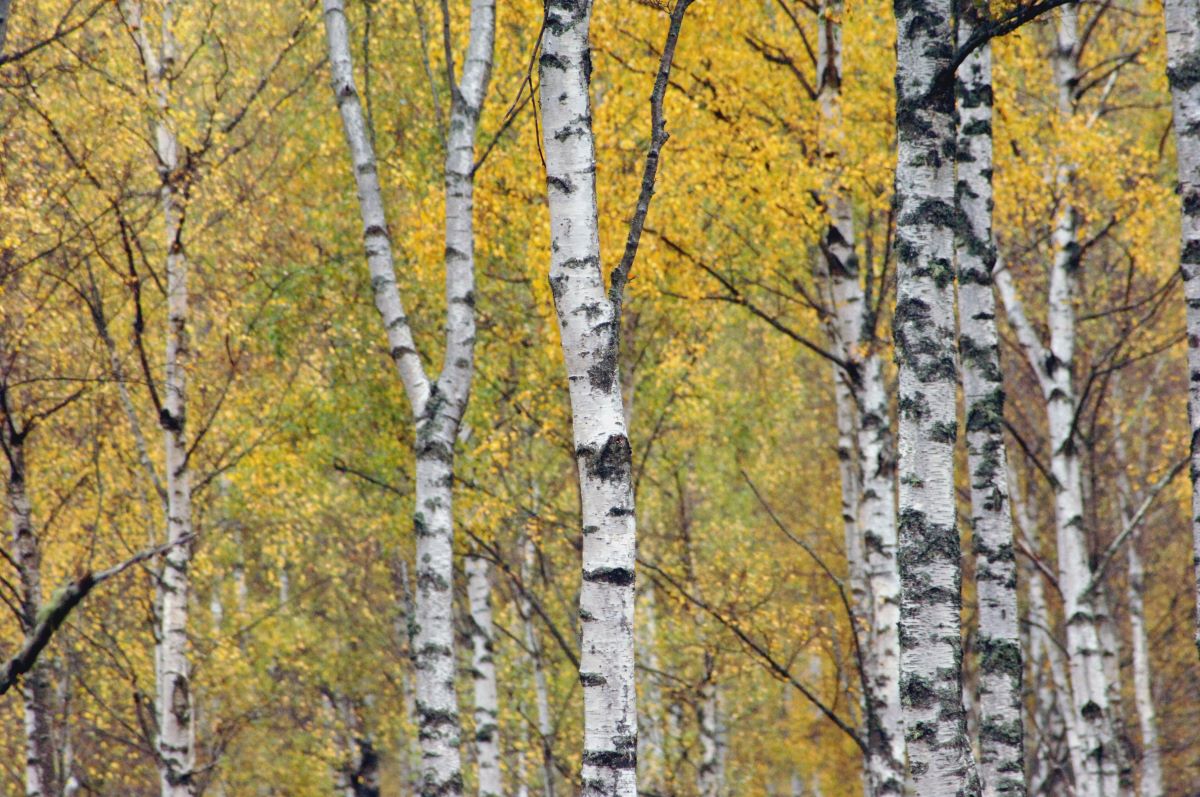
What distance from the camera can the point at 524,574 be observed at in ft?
48.8

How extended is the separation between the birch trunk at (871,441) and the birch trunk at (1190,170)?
8.57ft

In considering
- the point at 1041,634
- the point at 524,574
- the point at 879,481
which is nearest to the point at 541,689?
the point at 524,574

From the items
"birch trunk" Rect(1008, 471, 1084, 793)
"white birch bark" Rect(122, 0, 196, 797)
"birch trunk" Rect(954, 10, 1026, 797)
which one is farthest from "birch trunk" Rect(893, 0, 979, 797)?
"birch trunk" Rect(1008, 471, 1084, 793)

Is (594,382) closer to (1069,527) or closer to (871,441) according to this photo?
(871,441)

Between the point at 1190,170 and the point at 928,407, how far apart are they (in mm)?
2097

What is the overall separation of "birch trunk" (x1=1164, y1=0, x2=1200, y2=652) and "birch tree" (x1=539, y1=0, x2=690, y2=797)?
2.76 metres

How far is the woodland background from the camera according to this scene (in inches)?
363

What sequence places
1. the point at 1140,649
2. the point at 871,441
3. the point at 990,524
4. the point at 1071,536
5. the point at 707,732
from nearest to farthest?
1. the point at 990,524
2. the point at 871,441
3. the point at 1071,536
4. the point at 707,732
5. the point at 1140,649

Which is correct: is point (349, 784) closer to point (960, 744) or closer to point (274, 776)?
point (274, 776)

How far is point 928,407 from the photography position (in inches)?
183

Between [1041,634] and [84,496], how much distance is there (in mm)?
13844

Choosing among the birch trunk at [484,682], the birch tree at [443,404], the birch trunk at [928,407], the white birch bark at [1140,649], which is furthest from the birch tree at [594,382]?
the white birch bark at [1140,649]

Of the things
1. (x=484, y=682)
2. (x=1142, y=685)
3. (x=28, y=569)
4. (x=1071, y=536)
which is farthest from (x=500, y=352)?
(x=1142, y=685)

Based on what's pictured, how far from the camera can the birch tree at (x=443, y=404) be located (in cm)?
705
